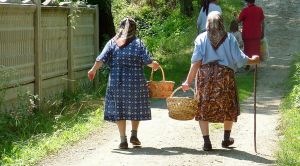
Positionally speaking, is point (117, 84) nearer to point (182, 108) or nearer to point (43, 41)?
point (182, 108)

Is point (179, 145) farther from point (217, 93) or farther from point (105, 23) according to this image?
point (105, 23)

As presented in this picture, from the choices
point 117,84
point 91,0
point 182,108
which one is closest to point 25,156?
point 117,84

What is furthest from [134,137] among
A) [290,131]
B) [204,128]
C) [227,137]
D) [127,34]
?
[290,131]

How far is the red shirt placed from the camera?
1463 cm

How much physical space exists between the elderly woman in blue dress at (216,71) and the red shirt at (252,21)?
677 cm

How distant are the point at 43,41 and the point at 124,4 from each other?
19.6m

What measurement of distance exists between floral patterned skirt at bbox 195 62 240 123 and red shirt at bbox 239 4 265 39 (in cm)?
684

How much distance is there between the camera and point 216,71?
796 cm

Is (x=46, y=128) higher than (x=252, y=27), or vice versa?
(x=252, y=27)

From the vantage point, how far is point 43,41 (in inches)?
449

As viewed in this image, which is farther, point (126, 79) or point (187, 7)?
point (187, 7)

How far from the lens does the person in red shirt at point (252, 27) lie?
14633 millimetres

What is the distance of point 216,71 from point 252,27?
6977 mm

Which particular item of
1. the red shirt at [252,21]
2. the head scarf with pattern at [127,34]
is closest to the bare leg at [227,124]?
the head scarf with pattern at [127,34]
